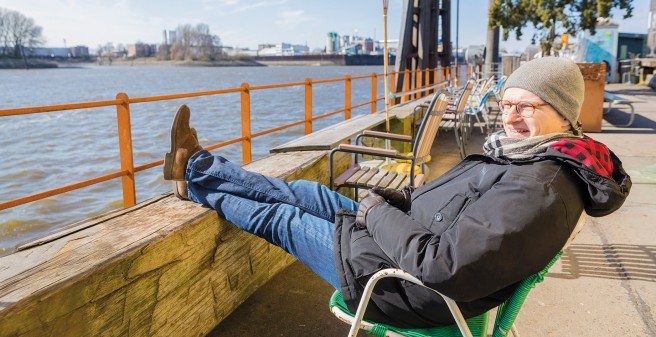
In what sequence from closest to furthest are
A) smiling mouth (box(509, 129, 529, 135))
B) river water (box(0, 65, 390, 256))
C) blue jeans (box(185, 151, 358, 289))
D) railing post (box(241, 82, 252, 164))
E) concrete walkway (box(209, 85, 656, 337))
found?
1. smiling mouth (box(509, 129, 529, 135))
2. blue jeans (box(185, 151, 358, 289))
3. concrete walkway (box(209, 85, 656, 337))
4. railing post (box(241, 82, 252, 164))
5. river water (box(0, 65, 390, 256))

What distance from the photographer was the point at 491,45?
915 inches

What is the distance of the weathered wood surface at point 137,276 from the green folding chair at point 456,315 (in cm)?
76

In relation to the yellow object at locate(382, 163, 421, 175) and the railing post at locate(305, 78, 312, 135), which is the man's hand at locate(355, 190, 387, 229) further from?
the railing post at locate(305, 78, 312, 135)

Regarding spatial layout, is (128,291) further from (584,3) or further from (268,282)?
(584,3)

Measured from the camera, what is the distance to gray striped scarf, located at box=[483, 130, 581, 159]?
1.72 m

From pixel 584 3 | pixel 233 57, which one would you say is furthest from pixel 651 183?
pixel 233 57

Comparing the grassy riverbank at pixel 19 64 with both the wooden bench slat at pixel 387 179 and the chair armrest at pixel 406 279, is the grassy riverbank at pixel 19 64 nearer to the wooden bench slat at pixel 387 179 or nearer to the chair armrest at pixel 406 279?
the wooden bench slat at pixel 387 179

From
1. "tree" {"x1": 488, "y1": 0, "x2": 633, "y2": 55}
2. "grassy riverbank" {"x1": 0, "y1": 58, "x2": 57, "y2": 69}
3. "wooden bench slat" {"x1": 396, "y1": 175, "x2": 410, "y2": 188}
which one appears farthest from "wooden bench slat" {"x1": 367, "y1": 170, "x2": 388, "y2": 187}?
"grassy riverbank" {"x1": 0, "y1": 58, "x2": 57, "y2": 69}

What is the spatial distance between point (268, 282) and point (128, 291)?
1332 mm

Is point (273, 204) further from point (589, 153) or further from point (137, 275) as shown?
point (589, 153)

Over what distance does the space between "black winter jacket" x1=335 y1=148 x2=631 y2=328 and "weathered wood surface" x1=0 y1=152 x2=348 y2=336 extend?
82 centimetres

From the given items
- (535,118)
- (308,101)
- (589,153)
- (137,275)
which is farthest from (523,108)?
(308,101)

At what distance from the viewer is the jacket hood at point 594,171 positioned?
5.09 feet

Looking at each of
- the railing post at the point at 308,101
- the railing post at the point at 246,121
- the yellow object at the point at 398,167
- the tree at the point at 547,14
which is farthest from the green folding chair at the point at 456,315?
the tree at the point at 547,14
